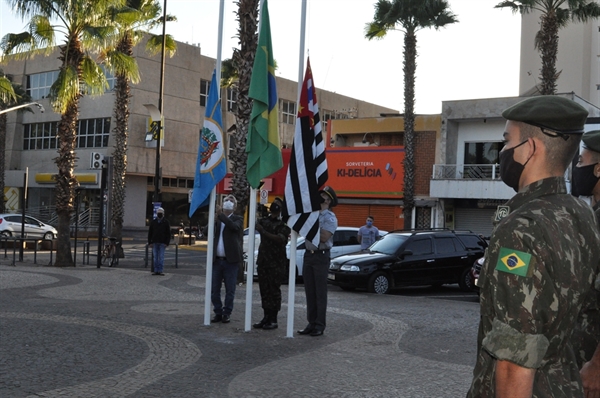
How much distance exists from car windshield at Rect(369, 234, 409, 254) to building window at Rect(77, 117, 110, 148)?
Result: 36.5m

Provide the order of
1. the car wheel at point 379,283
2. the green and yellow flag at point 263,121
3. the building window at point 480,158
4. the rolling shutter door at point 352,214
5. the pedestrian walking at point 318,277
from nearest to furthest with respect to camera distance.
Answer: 1. the pedestrian walking at point 318,277
2. the green and yellow flag at point 263,121
3. the car wheel at point 379,283
4. the building window at point 480,158
5. the rolling shutter door at point 352,214

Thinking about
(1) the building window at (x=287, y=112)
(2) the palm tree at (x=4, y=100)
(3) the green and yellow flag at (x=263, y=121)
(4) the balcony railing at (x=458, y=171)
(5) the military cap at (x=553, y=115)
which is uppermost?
(1) the building window at (x=287, y=112)

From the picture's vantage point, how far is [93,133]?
5266 cm

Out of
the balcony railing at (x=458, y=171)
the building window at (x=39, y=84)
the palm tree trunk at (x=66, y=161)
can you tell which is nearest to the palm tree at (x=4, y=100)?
the building window at (x=39, y=84)

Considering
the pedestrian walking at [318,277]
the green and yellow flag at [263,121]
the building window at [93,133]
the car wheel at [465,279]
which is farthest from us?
the building window at [93,133]

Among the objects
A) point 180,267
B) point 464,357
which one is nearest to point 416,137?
point 180,267

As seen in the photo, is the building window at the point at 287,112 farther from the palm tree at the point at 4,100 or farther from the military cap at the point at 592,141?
the military cap at the point at 592,141

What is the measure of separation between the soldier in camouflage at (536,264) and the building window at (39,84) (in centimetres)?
5716

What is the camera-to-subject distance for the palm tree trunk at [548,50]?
94.6 ft

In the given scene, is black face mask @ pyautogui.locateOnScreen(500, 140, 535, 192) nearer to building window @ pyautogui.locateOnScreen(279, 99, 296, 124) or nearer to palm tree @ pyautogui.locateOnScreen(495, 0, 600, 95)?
palm tree @ pyautogui.locateOnScreen(495, 0, 600, 95)

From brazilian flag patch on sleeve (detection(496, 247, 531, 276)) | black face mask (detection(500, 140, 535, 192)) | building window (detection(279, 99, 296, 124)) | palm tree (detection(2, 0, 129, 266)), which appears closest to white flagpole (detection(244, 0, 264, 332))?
black face mask (detection(500, 140, 535, 192))

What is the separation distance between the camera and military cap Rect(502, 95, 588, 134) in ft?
8.66

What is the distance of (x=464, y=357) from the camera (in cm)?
927

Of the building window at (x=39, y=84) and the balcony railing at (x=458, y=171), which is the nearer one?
the balcony railing at (x=458, y=171)
